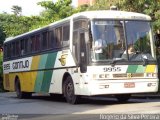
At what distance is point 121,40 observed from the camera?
56.3ft

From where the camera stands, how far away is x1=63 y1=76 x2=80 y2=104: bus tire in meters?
18.2

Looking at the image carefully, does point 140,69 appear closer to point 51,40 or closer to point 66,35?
point 66,35

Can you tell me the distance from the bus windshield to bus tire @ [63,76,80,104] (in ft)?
6.75

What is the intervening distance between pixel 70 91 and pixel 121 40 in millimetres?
2857

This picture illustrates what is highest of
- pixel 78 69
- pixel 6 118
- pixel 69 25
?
pixel 69 25

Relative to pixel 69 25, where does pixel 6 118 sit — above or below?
below

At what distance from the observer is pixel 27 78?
24.0m

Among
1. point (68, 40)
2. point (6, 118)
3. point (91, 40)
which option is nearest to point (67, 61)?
point (68, 40)

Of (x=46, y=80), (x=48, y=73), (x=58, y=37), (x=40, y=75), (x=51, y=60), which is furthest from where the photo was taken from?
(x=40, y=75)

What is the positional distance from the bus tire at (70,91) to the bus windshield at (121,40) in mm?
2059

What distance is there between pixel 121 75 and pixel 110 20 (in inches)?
77.3

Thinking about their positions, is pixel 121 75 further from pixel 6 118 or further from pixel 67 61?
pixel 6 118


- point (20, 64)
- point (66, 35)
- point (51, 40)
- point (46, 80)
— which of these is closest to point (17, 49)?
point (20, 64)

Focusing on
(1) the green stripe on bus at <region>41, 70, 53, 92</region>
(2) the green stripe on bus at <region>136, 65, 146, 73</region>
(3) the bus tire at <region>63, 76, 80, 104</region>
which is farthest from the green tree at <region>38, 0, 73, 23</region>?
(2) the green stripe on bus at <region>136, 65, 146, 73</region>
